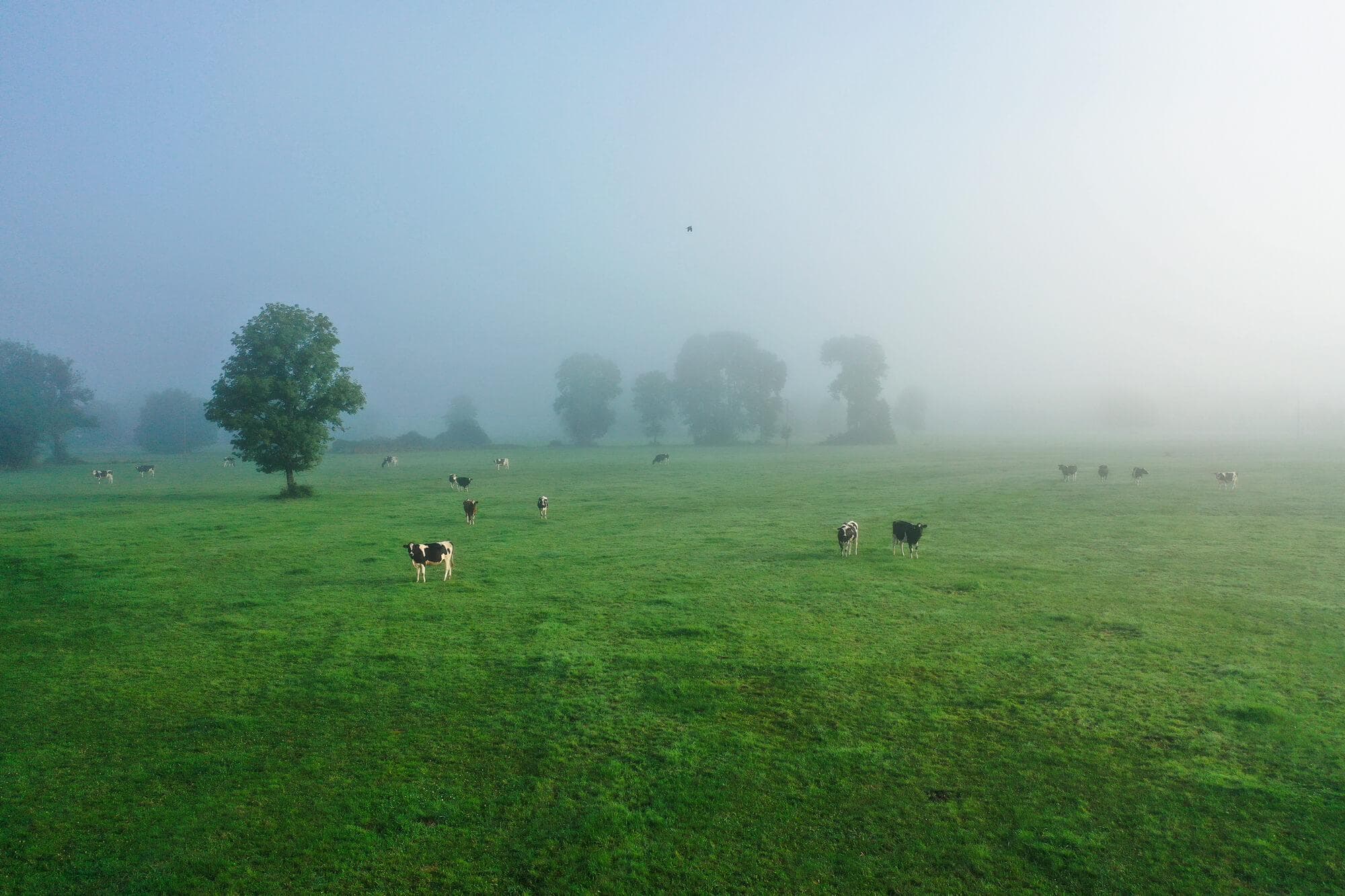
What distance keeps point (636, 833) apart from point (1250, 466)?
62934 millimetres

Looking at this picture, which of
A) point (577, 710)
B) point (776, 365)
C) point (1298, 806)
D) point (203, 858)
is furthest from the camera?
point (776, 365)

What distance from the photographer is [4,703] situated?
1016 cm

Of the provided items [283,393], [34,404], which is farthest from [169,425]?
[283,393]

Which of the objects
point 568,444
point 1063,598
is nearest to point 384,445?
point 568,444

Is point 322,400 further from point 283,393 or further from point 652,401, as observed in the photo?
point 652,401

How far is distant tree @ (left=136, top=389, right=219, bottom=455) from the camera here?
102125mm

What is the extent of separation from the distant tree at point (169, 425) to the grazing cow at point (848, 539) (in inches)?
4393

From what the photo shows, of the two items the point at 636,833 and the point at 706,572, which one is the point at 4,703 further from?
the point at 706,572

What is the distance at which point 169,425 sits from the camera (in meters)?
102

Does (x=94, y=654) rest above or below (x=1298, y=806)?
above

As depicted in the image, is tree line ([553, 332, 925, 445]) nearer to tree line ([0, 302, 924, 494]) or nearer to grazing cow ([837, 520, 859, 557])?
tree line ([0, 302, 924, 494])

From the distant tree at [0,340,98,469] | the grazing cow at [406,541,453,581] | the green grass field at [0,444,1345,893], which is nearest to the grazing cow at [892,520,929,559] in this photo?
the green grass field at [0,444,1345,893]

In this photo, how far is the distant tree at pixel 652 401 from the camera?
114188mm

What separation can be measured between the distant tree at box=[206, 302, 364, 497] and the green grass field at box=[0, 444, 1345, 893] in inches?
630
